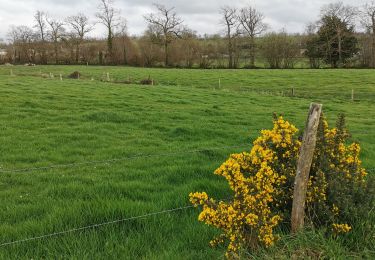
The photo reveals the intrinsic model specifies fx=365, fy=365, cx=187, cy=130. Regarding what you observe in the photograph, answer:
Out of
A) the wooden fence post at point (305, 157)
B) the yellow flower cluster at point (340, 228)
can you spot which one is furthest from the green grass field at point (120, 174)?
the wooden fence post at point (305, 157)

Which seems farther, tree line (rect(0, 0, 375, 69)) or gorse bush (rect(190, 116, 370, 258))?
tree line (rect(0, 0, 375, 69))

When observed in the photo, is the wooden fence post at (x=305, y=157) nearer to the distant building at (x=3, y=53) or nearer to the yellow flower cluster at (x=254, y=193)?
the yellow flower cluster at (x=254, y=193)

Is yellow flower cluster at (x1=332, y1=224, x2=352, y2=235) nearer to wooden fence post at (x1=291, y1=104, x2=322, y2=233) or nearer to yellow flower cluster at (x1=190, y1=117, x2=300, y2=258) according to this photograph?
wooden fence post at (x1=291, y1=104, x2=322, y2=233)

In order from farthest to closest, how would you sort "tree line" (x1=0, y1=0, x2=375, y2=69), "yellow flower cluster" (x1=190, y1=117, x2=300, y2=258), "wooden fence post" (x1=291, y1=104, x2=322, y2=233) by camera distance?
1. "tree line" (x1=0, y1=0, x2=375, y2=69)
2. "wooden fence post" (x1=291, y1=104, x2=322, y2=233)
3. "yellow flower cluster" (x1=190, y1=117, x2=300, y2=258)

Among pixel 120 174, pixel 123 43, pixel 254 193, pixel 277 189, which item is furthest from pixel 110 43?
pixel 254 193

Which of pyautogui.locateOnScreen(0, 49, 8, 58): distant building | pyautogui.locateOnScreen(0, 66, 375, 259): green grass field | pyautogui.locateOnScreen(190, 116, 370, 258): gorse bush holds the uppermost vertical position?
pyautogui.locateOnScreen(0, 49, 8, 58): distant building

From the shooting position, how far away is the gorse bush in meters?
4.23

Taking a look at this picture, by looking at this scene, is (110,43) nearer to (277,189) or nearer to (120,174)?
(120,174)

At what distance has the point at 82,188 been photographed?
650cm

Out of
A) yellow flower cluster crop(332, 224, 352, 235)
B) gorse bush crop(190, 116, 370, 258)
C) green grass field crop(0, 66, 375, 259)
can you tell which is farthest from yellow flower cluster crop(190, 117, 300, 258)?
yellow flower cluster crop(332, 224, 352, 235)

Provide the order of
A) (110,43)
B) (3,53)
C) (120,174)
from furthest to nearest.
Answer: (110,43), (3,53), (120,174)

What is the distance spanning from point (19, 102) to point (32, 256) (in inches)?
584

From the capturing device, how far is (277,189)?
4.87 meters

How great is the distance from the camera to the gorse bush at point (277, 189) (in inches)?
167
